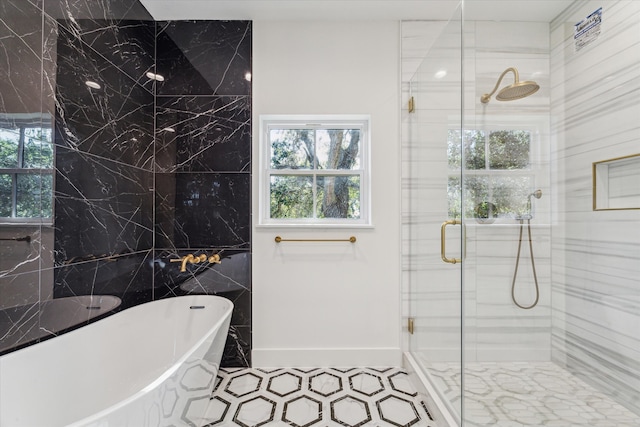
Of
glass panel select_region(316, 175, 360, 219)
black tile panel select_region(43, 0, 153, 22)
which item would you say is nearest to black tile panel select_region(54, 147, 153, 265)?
black tile panel select_region(43, 0, 153, 22)

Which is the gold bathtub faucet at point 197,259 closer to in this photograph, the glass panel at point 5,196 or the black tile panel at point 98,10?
the glass panel at point 5,196

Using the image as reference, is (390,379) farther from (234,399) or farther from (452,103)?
(452,103)

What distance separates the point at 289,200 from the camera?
228cm

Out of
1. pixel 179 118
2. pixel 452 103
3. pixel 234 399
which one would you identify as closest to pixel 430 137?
pixel 452 103

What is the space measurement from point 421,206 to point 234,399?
176 centimetres

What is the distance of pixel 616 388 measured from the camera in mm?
1091

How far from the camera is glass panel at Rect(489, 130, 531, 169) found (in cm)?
129

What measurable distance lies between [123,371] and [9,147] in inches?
49.1

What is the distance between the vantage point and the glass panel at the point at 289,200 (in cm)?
227

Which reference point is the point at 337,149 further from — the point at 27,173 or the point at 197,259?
the point at 27,173

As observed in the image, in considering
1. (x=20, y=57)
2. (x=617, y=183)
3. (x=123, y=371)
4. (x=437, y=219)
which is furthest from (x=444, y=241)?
A: (x=20, y=57)

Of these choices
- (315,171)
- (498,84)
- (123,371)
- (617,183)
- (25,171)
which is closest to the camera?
(617,183)

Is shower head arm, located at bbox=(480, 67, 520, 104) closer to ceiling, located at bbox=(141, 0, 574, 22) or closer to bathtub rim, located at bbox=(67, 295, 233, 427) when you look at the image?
ceiling, located at bbox=(141, 0, 574, 22)

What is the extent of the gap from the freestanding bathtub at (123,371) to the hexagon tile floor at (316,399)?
0.32 metres
